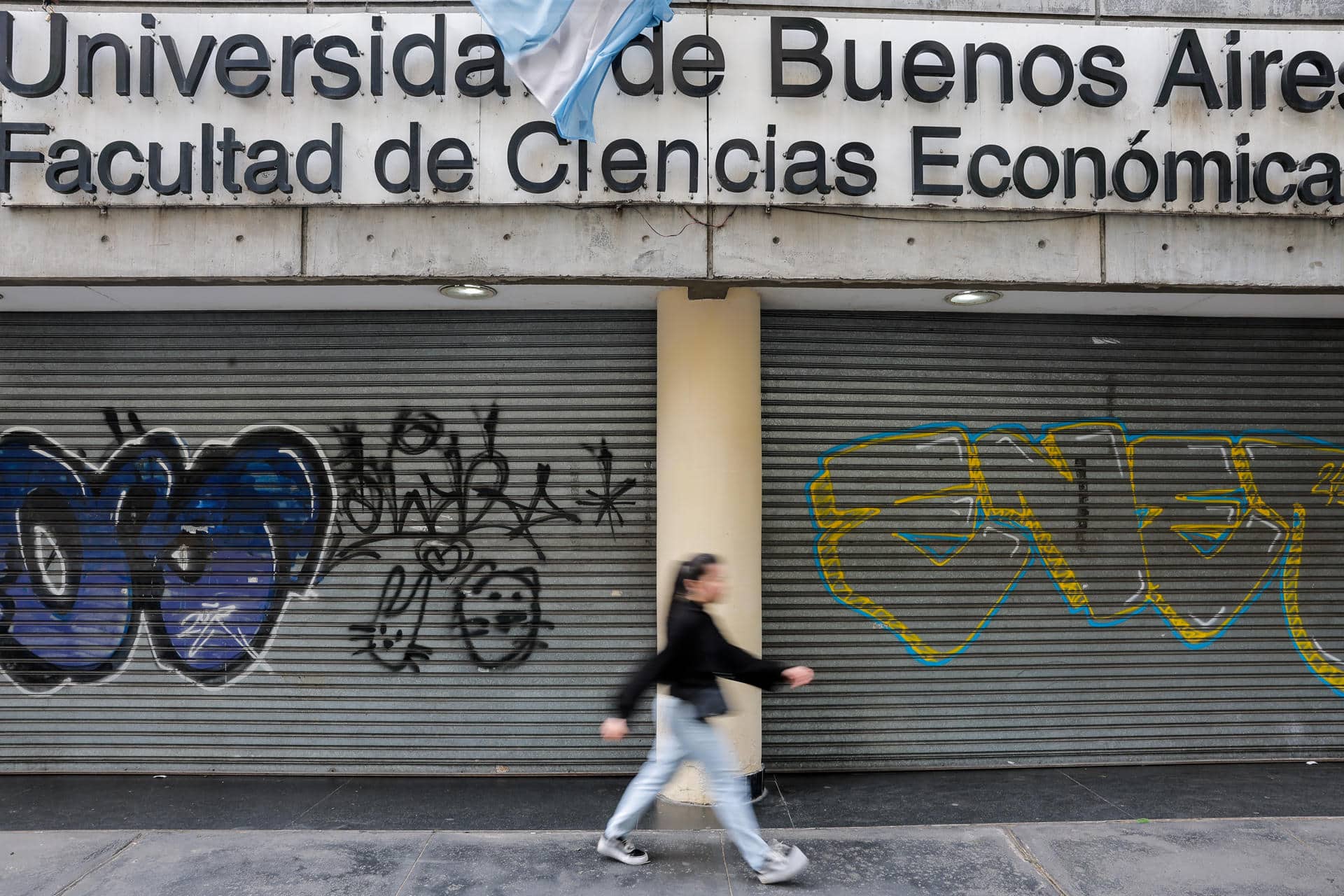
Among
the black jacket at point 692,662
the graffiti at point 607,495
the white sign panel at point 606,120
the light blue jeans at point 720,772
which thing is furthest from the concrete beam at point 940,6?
the light blue jeans at point 720,772

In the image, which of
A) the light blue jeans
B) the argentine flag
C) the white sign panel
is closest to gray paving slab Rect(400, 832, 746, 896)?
the light blue jeans

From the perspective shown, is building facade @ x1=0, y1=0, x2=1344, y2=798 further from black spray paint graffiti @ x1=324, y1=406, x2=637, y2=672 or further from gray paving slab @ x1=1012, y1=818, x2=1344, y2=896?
gray paving slab @ x1=1012, y1=818, x2=1344, y2=896

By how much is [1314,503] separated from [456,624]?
20.7 feet

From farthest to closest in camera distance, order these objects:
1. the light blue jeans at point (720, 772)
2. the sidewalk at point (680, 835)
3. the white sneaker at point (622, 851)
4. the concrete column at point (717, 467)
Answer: the concrete column at point (717, 467)
the white sneaker at point (622, 851)
the sidewalk at point (680, 835)
the light blue jeans at point (720, 772)

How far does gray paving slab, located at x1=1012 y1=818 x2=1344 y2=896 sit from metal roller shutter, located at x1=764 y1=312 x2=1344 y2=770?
119 cm

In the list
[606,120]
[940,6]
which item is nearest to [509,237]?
[606,120]

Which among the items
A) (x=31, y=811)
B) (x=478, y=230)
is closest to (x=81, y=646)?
(x=31, y=811)

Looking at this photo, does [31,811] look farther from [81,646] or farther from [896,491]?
[896,491]

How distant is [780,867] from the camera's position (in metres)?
4.33

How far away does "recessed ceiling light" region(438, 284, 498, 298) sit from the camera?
5527 millimetres

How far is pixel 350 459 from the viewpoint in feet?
20.3

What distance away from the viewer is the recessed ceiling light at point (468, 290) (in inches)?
218

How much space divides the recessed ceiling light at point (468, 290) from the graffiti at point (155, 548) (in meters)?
1.55

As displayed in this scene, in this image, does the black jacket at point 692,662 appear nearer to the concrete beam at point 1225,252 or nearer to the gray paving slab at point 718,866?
the gray paving slab at point 718,866
